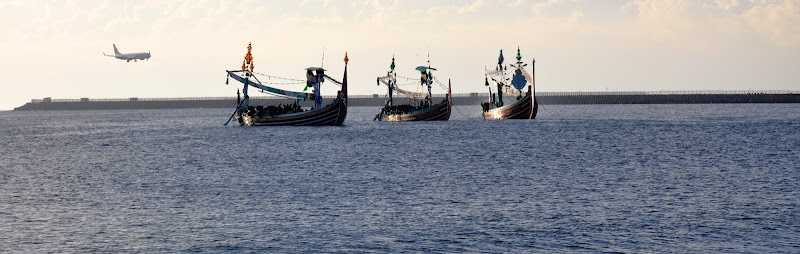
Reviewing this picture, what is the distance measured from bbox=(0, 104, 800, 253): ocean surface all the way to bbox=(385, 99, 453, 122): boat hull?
6730cm

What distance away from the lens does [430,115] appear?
156 meters

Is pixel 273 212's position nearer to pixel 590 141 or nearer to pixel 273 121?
pixel 590 141

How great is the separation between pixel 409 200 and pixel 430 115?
111822mm

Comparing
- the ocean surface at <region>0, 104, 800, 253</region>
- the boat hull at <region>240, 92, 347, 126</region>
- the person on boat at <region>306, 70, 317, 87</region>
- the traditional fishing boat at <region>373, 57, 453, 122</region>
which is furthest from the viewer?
the traditional fishing boat at <region>373, 57, 453, 122</region>

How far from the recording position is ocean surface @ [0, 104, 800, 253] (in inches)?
1282

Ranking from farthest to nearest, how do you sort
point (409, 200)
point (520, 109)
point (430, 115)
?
point (430, 115) → point (520, 109) → point (409, 200)

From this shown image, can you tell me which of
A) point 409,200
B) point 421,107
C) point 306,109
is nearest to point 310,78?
point 306,109

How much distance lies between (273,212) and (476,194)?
10927mm

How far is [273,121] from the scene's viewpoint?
412 feet

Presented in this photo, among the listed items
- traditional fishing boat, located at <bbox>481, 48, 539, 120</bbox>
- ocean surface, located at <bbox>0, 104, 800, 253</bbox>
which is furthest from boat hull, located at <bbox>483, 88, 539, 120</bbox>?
ocean surface, located at <bbox>0, 104, 800, 253</bbox>

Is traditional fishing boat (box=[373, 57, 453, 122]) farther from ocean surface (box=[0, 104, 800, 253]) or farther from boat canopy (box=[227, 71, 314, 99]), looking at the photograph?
ocean surface (box=[0, 104, 800, 253])

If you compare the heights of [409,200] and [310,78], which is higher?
[310,78]

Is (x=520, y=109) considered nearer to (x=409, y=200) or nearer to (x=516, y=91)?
(x=516, y=91)

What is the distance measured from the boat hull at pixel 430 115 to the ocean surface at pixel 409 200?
67.3 metres
